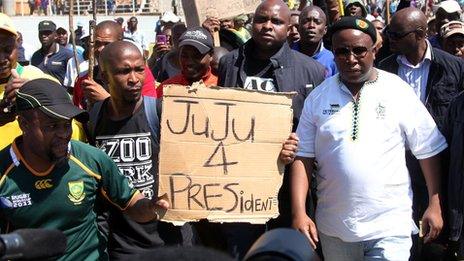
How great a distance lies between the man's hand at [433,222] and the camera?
468cm

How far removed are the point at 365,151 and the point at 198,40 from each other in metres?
1.44

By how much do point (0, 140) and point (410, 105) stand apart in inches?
86.5

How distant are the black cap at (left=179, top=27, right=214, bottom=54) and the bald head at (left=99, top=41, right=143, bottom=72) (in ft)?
1.75

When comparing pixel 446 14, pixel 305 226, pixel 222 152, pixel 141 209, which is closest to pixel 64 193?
pixel 141 209

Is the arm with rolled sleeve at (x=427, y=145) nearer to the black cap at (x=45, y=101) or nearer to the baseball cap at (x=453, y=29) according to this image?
the black cap at (x=45, y=101)

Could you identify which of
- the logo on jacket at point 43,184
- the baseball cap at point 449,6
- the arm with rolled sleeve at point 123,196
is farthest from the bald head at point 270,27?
the baseball cap at point 449,6

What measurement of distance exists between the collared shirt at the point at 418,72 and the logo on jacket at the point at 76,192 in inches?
122

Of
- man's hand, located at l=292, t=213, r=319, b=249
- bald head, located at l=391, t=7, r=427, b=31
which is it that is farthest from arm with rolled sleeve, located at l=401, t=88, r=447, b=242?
bald head, located at l=391, t=7, r=427, b=31

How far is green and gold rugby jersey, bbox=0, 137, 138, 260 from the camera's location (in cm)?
371

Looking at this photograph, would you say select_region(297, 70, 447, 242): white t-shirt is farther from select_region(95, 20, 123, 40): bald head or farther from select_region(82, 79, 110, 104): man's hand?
select_region(95, 20, 123, 40): bald head

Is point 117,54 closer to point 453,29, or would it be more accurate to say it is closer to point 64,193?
point 64,193

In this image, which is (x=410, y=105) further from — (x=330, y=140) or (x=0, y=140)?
(x=0, y=140)

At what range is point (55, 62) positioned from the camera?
12.8 metres

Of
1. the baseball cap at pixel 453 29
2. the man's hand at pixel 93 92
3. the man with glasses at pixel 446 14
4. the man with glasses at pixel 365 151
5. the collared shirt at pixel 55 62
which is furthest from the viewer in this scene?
the collared shirt at pixel 55 62
